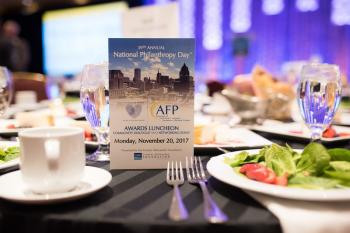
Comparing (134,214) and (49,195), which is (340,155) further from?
(49,195)

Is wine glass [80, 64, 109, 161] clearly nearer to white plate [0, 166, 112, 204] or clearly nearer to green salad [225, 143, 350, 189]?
white plate [0, 166, 112, 204]

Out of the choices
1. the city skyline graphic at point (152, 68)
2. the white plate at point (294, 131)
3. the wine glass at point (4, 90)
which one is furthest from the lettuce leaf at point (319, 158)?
the wine glass at point (4, 90)

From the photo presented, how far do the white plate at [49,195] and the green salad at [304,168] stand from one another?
0.82 feet

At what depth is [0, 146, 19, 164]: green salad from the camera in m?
0.85

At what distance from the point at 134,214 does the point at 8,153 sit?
460mm

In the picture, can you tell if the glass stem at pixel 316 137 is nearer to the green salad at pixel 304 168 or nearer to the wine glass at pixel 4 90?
the green salad at pixel 304 168

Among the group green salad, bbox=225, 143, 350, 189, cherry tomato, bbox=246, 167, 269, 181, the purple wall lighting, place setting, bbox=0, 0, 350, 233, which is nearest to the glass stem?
place setting, bbox=0, 0, 350, 233

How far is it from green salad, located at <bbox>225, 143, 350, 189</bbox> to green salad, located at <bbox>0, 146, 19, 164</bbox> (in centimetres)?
49

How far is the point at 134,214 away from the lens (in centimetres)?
56

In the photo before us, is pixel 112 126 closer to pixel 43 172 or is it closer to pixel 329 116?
pixel 43 172

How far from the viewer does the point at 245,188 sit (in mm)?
595

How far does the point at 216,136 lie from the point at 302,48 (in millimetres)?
4708

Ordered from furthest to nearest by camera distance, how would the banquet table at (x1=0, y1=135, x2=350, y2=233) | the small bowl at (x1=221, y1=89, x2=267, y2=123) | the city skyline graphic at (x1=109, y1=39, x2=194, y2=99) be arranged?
1. the small bowl at (x1=221, y1=89, x2=267, y2=123)
2. the city skyline graphic at (x1=109, y1=39, x2=194, y2=99)
3. the banquet table at (x1=0, y1=135, x2=350, y2=233)

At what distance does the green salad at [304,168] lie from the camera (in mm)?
614
